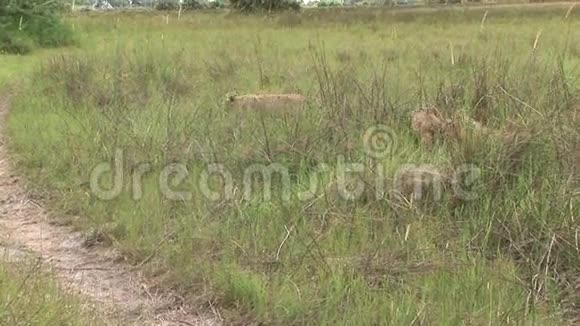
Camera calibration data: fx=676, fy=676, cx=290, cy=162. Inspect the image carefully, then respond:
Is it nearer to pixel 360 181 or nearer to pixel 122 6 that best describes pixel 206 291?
pixel 360 181

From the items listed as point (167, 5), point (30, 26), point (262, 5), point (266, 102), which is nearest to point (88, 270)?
point (266, 102)

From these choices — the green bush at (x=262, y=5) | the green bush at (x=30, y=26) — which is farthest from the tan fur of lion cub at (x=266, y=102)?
the green bush at (x=262, y=5)

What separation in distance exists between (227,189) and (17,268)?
153cm

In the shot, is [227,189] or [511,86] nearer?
[227,189]

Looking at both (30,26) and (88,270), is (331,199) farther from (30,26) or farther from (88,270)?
(30,26)

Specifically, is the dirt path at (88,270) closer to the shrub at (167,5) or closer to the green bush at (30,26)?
the green bush at (30,26)

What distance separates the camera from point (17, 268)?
3.33 m

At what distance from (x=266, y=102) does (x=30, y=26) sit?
34.5ft

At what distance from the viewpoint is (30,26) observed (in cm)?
1520

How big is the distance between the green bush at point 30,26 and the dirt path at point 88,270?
10274 mm

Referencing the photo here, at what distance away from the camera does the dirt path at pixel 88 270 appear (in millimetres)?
3238

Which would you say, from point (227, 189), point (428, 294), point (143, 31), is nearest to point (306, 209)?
point (227, 189)

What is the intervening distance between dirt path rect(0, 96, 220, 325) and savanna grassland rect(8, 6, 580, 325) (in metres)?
0.11

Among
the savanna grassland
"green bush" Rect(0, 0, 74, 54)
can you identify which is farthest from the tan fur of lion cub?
"green bush" Rect(0, 0, 74, 54)
